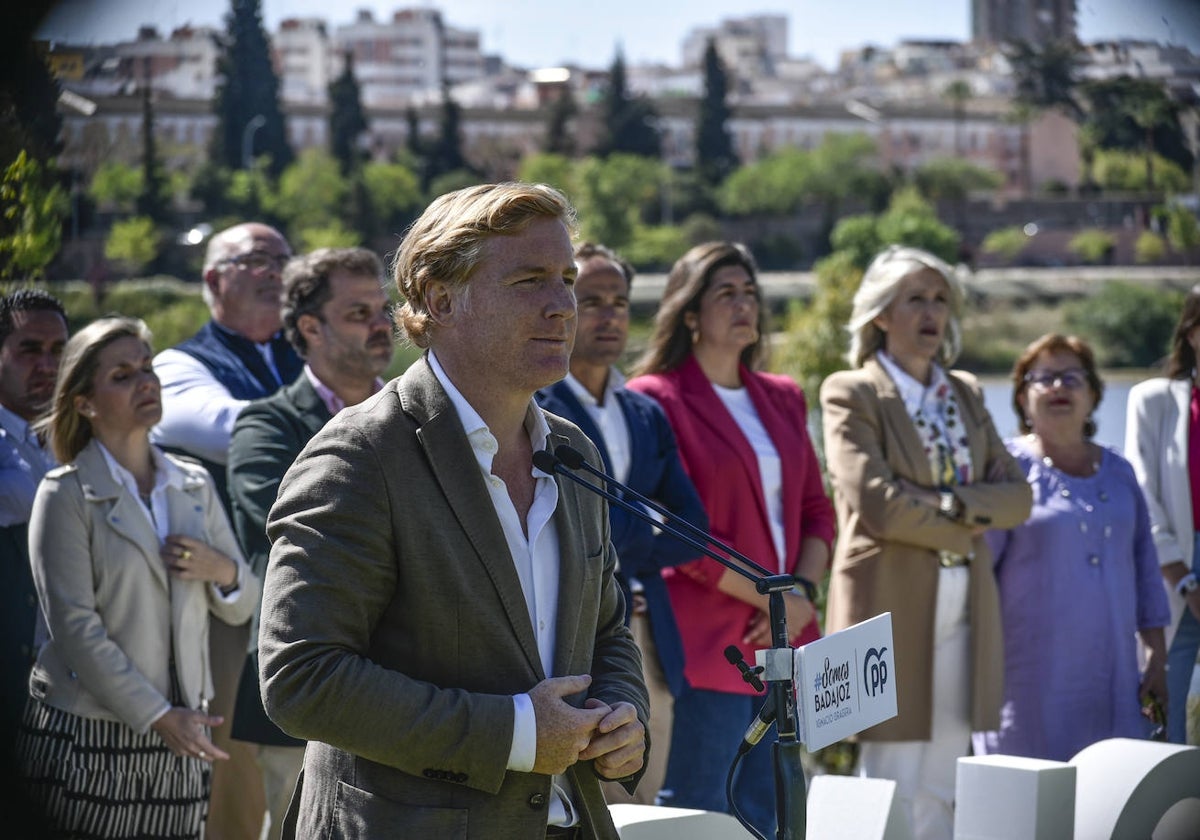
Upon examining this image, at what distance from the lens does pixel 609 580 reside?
2338 millimetres

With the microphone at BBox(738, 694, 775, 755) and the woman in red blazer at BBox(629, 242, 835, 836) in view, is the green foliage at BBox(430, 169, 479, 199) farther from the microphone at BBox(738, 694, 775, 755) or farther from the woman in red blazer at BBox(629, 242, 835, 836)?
the microphone at BBox(738, 694, 775, 755)

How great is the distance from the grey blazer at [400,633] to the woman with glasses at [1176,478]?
10.6 ft

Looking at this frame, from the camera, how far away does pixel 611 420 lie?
3.98 m

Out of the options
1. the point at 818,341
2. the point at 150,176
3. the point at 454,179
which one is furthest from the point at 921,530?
the point at 454,179

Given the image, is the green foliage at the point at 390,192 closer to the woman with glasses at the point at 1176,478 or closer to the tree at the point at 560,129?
the woman with glasses at the point at 1176,478

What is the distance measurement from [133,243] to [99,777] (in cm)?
369

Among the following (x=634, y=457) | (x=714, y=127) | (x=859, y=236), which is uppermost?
(x=714, y=127)

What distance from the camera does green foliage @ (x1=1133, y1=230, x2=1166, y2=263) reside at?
34.5 ft

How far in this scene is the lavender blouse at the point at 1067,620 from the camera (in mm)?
4461

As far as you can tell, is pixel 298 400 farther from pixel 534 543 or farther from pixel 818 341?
pixel 818 341

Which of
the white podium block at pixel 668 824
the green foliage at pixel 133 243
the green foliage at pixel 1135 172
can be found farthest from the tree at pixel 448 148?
the white podium block at pixel 668 824

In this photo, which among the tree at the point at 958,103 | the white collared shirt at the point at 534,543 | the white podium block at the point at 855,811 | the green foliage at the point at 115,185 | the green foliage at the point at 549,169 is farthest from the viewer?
the tree at the point at 958,103

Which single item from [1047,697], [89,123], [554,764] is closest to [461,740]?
[554,764]

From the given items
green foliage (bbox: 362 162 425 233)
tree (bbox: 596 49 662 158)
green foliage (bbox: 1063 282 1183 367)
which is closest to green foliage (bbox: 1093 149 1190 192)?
green foliage (bbox: 1063 282 1183 367)
